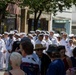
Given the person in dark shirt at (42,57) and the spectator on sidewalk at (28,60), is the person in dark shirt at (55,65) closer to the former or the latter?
the spectator on sidewalk at (28,60)

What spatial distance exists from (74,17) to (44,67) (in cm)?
5393

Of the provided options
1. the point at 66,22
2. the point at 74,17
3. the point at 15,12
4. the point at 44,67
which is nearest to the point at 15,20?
the point at 15,12

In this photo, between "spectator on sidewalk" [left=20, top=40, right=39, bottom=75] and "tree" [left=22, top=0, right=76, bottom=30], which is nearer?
"spectator on sidewalk" [left=20, top=40, right=39, bottom=75]

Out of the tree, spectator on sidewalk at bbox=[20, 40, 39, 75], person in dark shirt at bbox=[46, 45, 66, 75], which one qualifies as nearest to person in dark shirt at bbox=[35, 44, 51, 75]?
spectator on sidewalk at bbox=[20, 40, 39, 75]

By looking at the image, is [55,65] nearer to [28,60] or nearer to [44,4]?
[28,60]

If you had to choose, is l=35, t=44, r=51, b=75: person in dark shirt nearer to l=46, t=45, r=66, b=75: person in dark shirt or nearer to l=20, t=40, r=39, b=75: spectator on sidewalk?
l=20, t=40, r=39, b=75: spectator on sidewalk

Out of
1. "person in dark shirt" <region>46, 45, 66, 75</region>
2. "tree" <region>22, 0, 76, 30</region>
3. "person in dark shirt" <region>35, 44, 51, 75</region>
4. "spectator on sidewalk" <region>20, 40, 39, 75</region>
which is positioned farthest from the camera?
"tree" <region>22, 0, 76, 30</region>

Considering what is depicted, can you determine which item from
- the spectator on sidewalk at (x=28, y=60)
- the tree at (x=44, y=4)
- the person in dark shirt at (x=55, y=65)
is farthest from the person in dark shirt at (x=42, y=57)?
the tree at (x=44, y=4)

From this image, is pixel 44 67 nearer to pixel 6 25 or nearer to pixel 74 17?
pixel 6 25

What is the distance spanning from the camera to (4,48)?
733 inches

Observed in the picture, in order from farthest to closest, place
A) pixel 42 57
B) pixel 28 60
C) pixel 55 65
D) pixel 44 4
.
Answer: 1. pixel 44 4
2. pixel 42 57
3. pixel 28 60
4. pixel 55 65

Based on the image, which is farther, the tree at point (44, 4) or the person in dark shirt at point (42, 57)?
the tree at point (44, 4)

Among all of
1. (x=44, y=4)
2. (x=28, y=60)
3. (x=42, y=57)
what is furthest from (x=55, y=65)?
(x=44, y=4)

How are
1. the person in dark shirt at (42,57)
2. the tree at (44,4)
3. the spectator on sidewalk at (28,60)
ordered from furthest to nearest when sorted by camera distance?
1. the tree at (44,4)
2. the person in dark shirt at (42,57)
3. the spectator on sidewalk at (28,60)
